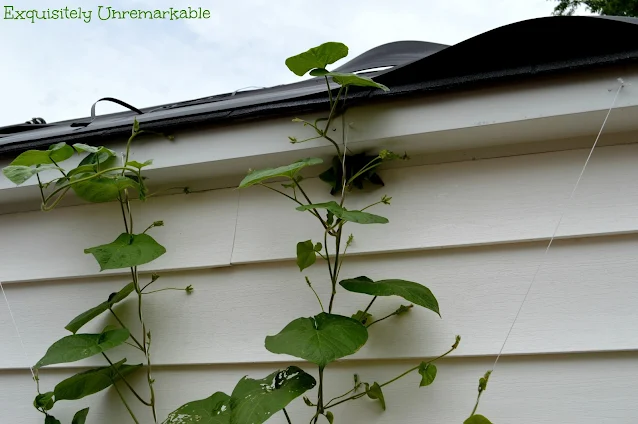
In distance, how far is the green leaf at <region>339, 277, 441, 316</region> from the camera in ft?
2.46

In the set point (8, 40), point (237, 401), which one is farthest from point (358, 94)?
point (8, 40)

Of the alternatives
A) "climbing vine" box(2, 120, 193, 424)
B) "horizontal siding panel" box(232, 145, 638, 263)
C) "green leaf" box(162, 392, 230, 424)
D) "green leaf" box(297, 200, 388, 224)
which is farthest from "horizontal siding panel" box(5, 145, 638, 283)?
"green leaf" box(162, 392, 230, 424)

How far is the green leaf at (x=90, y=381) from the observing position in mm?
986

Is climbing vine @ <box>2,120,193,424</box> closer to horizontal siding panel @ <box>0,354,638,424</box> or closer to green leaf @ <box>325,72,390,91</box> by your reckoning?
horizontal siding panel @ <box>0,354,638,424</box>

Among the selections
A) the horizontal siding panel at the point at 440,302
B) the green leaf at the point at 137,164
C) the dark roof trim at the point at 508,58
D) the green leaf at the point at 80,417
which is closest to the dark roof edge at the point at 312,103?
the dark roof trim at the point at 508,58

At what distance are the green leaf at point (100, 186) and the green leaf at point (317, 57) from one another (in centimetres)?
→ 46

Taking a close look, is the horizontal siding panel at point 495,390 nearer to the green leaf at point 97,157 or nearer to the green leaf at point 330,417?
the green leaf at point 330,417

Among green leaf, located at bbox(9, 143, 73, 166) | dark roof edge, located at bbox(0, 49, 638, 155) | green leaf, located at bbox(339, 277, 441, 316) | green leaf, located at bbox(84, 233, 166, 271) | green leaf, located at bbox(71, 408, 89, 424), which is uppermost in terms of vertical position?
dark roof edge, located at bbox(0, 49, 638, 155)

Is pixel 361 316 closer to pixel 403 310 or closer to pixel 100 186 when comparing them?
pixel 403 310

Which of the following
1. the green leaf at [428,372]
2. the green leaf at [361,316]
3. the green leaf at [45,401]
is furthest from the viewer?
the green leaf at [45,401]

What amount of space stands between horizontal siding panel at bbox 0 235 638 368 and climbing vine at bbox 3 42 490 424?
0.11ft

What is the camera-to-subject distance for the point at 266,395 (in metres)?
0.76

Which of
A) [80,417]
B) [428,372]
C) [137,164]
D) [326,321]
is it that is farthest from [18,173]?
[428,372]

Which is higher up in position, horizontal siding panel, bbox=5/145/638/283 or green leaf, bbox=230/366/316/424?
horizontal siding panel, bbox=5/145/638/283
